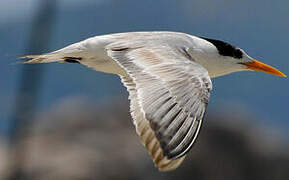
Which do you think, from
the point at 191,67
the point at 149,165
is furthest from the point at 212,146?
the point at 191,67

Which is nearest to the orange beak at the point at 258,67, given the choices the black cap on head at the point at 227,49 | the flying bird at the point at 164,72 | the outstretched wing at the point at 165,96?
the flying bird at the point at 164,72

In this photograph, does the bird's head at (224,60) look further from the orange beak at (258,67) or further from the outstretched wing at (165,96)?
the outstretched wing at (165,96)

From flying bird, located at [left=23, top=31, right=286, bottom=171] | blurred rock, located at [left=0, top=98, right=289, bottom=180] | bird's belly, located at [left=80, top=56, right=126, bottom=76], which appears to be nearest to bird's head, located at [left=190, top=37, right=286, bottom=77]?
flying bird, located at [left=23, top=31, right=286, bottom=171]

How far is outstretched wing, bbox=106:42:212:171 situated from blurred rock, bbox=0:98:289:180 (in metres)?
5.13

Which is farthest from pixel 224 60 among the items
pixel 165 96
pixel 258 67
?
pixel 165 96

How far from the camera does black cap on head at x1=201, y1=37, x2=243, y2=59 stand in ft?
19.2

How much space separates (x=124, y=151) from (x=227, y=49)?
4.89 m

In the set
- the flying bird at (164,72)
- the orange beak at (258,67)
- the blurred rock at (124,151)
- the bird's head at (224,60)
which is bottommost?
the blurred rock at (124,151)

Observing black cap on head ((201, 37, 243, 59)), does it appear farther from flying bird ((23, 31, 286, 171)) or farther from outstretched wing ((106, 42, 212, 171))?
outstretched wing ((106, 42, 212, 171))

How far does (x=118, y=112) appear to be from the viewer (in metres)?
11.7

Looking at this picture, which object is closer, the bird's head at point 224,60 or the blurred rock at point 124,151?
the bird's head at point 224,60

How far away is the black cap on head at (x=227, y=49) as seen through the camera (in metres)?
5.85

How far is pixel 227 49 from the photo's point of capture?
591cm

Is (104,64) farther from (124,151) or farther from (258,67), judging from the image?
(124,151)
